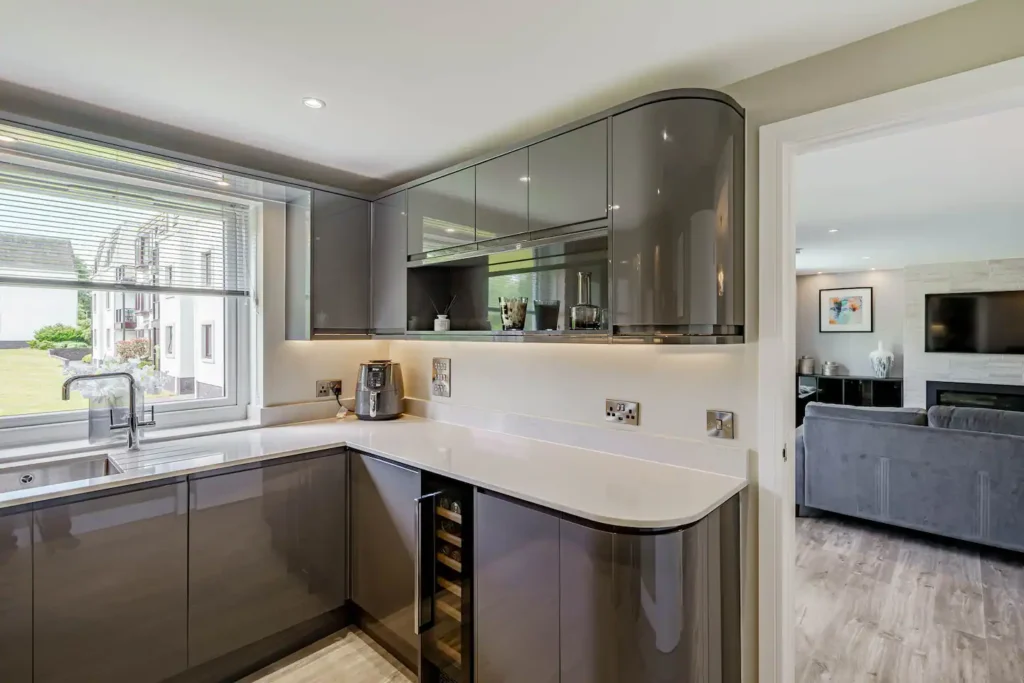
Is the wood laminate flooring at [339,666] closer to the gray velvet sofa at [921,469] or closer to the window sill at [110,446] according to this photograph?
the window sill at [110,446]

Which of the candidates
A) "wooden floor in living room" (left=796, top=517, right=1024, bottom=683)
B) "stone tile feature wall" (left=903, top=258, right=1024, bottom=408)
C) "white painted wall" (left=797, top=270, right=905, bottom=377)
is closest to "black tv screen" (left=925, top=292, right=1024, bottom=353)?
"stone tile feature wall" (left=903, top=258, right=1024, bottom=408)

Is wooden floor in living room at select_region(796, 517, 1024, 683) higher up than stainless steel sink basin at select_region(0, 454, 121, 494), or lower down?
lower down

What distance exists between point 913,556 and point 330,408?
380cm

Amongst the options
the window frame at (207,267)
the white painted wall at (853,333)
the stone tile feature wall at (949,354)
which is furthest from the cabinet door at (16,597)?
the white painted wall at (853,333)

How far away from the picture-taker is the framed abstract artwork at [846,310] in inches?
275

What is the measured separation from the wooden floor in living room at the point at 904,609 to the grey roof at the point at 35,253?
11.9 feet

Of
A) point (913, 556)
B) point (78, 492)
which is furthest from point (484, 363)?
point (913, 556)

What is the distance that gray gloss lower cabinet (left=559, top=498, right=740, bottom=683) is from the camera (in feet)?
4.50

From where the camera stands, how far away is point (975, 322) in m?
5.88

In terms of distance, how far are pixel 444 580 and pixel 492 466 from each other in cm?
48

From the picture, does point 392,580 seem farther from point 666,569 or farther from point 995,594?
point 995,594

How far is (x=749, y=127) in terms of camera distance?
174 cm

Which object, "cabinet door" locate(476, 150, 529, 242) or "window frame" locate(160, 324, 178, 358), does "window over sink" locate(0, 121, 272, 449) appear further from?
"cabinet door" locate(476, 150, 529, 242)

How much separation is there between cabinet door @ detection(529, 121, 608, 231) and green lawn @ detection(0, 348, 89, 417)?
7.34 ft
